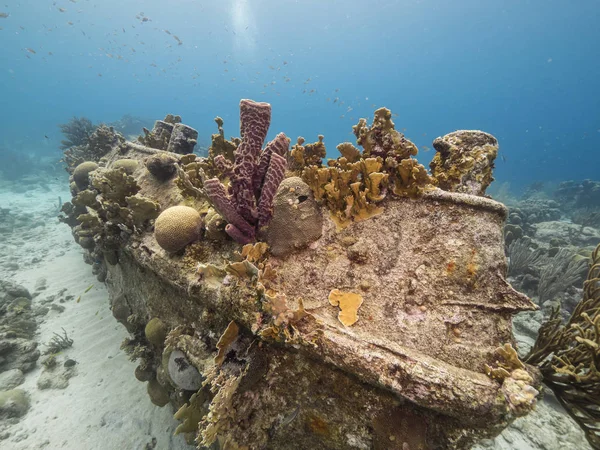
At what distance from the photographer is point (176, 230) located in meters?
3.24

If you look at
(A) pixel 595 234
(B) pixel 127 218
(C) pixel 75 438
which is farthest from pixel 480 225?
(A) pixel 595 234

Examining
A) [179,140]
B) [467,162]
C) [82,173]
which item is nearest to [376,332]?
[467,162]

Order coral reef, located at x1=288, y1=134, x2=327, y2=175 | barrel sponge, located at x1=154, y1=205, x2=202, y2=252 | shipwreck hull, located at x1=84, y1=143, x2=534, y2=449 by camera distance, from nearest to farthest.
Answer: shipwreck hull, located at x1=84, y1=143, x2=534, y2=449
barrel sponge, located at x1=154, y1=205, x2=202, y2=252
coral reef, located at x1=288, y1=134, x2=327, y2=175

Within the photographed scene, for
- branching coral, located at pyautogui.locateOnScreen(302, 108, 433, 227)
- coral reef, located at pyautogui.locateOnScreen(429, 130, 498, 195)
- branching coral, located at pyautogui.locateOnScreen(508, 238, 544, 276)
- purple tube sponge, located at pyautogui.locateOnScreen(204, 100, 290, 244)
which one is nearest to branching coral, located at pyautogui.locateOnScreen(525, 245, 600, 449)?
coral reef, located at pyautogui.locateOnScreen(429, 130, 498, 195)

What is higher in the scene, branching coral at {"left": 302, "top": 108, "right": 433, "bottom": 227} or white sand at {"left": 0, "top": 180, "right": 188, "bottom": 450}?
branching coral at {"left": 302, "top": 108, "right": 433, "bottom": 227}

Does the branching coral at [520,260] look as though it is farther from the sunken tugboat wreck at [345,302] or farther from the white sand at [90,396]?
the white sand at [90,396]

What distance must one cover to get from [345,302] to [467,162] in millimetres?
2341

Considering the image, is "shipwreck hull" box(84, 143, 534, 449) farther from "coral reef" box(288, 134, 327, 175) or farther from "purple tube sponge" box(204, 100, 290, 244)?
"coral reef" box(288, 134, 327, 175)

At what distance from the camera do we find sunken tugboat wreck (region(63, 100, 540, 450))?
199 centimetres

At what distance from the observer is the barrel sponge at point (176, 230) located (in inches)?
127

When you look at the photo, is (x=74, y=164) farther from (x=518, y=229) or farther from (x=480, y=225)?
(x=518, y=229)

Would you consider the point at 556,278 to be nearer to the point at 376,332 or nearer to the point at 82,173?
the point at 376,332

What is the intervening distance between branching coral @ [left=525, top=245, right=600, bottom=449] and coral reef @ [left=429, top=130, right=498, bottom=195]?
1395mm

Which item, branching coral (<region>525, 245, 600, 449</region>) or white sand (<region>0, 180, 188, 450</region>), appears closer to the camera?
branching coral (<region>525, 245, 600, 449</region>)
